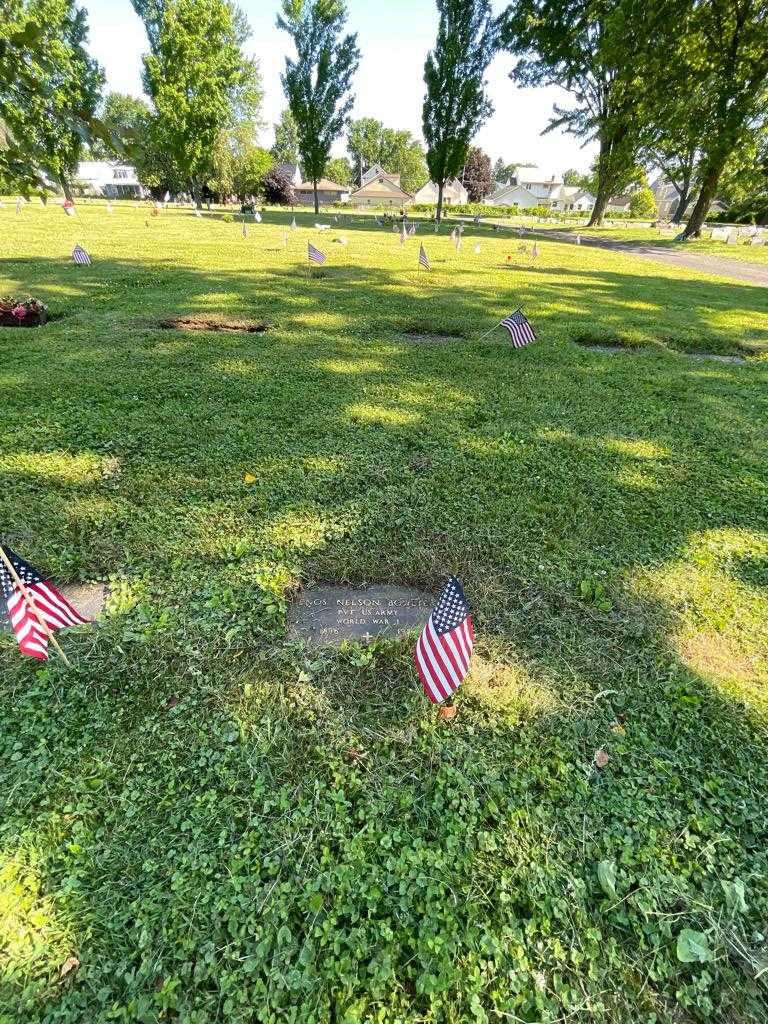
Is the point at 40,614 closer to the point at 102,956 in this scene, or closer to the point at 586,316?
the point at 102,956

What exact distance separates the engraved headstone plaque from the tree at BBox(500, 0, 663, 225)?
27.1 metres

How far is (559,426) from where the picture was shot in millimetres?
4270

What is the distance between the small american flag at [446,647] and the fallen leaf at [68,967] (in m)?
1.27

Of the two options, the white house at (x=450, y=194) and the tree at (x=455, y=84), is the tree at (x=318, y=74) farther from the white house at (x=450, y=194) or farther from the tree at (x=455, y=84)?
the white house at (x=450, y=194)

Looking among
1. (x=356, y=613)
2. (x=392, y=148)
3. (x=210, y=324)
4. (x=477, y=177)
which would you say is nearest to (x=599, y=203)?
(x=210, y=324)

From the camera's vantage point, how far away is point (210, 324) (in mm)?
6523

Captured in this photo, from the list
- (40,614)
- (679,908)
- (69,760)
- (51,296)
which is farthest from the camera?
(51,296)

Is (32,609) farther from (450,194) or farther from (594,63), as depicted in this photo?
(450,194)

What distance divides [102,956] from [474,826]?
111 centimetres

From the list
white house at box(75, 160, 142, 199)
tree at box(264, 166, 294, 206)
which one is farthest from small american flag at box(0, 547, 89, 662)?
white house at box(75, 160, 142, 199)

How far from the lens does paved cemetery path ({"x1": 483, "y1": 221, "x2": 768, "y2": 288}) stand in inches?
563

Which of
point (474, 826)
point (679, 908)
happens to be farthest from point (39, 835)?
point (679, 908)

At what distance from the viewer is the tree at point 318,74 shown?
93.0 ft

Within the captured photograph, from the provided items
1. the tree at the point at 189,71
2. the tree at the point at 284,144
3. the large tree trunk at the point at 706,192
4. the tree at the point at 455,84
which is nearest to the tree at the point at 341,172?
the tree at the point at 284,144
